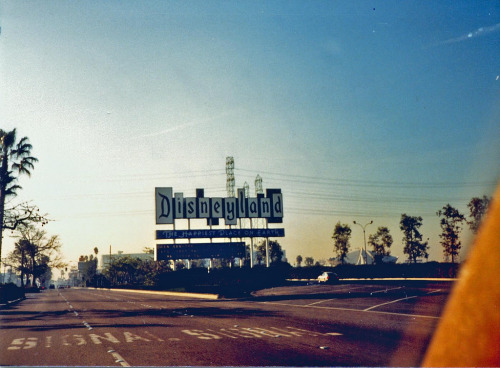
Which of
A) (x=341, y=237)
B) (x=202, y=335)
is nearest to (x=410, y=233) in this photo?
(x=341, y=237)

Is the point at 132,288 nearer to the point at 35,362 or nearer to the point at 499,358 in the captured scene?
the point at 35,362

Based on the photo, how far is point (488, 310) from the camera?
157 cm

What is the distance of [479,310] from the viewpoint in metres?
1.59

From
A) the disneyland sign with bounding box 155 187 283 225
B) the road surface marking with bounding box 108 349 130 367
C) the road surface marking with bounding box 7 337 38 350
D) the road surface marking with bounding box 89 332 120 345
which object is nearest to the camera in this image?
the road surface marking with bounding box 108 349 130 367

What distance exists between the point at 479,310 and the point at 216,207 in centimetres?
6358

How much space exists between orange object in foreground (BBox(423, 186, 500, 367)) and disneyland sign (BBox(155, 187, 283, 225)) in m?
61.3

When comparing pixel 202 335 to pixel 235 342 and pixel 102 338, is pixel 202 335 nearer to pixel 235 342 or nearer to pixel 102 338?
pixel 235 342

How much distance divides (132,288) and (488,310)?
8010 cm

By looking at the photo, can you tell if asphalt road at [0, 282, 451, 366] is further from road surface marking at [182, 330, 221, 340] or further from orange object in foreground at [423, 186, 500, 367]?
orange object in foreground at [423, 186, 500, 367]

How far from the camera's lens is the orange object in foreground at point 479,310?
155cm

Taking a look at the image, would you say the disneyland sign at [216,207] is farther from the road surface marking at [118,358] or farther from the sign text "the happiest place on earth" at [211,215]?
the road surface marking at [118,358]

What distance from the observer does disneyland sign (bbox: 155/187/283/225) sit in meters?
62.0

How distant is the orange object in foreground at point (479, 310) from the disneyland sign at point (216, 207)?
61.3 m

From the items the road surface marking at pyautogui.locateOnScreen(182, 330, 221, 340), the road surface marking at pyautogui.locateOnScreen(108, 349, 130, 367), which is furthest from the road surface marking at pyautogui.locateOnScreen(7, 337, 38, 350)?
the road surface marking at pyautogui.locateOnScreen(182, 330, 221, 340)
